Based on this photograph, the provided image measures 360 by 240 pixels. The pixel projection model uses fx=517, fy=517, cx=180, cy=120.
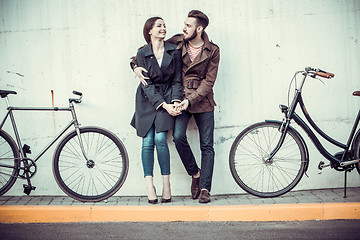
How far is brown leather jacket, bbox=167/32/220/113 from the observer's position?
6.05m

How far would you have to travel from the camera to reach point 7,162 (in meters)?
6.50

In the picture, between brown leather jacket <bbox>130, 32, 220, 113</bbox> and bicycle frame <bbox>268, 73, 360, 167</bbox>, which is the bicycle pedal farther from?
bicycle frame <bbox>268, 73, 360, 167</bbox>

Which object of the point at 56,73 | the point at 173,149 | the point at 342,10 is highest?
the point at 342,10

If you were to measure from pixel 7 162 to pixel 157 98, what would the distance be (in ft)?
6.93

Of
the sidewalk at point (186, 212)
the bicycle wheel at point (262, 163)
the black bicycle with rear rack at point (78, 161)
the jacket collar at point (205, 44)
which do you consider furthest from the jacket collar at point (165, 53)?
the sidewalk at point (186, 212)

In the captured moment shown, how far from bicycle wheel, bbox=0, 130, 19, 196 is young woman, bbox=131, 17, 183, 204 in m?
1.50

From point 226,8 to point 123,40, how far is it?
1377 mm

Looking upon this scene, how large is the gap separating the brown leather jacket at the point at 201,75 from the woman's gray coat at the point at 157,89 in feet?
0.31

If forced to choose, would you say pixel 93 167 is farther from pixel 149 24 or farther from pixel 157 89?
pixel 149 24

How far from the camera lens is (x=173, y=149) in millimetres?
6750

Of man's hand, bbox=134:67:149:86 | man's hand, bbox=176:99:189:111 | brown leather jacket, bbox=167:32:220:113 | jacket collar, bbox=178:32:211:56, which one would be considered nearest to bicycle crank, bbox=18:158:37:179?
man's hand, bbox=134:67:149:86

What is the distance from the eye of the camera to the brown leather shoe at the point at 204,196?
6.15 metres

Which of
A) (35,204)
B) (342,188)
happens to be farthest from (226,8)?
(35,204)

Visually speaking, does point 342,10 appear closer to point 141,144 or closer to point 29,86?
point 141,144
